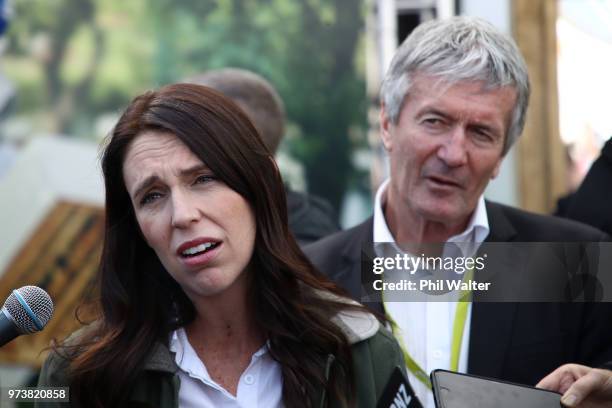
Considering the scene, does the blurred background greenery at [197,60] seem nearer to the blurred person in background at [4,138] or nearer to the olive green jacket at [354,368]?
the blurred person in background at [4,138]

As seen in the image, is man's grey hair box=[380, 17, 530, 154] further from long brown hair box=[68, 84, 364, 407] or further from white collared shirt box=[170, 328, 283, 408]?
white collared shirt box=[170, 328, 283, 408]

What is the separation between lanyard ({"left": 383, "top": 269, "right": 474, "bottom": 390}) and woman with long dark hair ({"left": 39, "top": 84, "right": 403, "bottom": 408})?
0.86ft

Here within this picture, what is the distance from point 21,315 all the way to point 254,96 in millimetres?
2133

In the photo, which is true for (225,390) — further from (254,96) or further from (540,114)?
(540,114)

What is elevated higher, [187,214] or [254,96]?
[187,214]

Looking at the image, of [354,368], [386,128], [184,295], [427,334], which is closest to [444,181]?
[386,128]

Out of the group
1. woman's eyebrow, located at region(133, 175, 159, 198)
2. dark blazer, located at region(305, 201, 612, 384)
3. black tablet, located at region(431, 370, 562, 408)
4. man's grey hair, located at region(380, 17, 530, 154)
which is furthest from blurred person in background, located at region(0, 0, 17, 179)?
black tablet, located at region(431, 370, 562, 408)

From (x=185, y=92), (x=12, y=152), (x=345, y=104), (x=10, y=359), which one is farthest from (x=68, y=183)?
(x=185, y=92)

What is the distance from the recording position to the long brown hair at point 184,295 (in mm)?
2529

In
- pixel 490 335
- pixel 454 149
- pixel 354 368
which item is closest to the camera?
pixel 354 368

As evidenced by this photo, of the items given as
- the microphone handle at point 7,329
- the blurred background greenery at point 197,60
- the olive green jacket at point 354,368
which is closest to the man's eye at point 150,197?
the olive green jacket at point 354,368

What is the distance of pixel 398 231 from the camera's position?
3287mm

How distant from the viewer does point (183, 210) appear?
96.7 inches

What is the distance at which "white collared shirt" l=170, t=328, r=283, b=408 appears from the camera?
2543 mm
